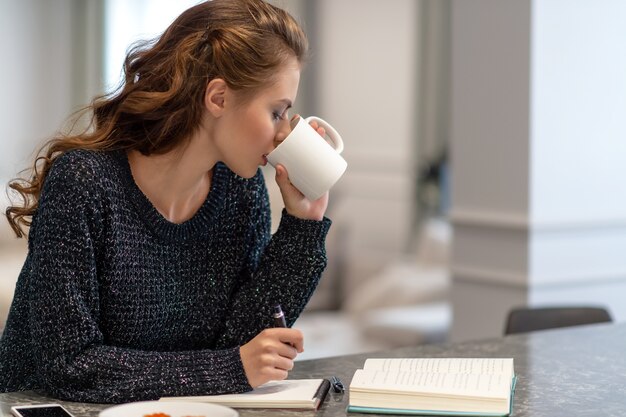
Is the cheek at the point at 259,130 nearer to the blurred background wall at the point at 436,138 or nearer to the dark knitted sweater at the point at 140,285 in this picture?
the dark knitted sweater at the point at 140,285

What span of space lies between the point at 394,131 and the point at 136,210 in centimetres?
526

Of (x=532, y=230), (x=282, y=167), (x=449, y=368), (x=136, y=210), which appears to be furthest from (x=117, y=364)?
(x=532, y=230)

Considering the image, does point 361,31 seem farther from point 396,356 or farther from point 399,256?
point 396,356

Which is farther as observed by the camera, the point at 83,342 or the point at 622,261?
the point at 622,261

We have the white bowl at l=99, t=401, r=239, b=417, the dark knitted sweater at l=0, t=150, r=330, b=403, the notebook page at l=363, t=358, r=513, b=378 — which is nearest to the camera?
the white bowl at l=99, t=401, r=239, b=417

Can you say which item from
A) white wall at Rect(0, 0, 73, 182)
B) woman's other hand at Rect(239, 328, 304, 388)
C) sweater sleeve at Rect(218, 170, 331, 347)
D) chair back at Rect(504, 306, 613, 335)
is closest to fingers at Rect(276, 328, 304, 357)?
woman's other hand at Rect(239, 328, 304, 388)

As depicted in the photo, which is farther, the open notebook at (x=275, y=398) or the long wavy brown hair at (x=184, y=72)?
the long wavy brown hair at (x=184, y=72)

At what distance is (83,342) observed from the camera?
1.54 metres

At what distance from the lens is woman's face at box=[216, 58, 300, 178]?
168cm

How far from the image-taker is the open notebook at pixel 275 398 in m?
1.50

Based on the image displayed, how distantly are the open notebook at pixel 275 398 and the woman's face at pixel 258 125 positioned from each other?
1.23 feet

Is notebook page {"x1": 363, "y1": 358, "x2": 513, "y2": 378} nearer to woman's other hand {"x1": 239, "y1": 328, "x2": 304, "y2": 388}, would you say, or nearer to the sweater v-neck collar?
woman's other hand {"x1": 239, "y1": 328, "x2": 304, "y2": 388}

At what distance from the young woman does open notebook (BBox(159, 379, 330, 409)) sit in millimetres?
23

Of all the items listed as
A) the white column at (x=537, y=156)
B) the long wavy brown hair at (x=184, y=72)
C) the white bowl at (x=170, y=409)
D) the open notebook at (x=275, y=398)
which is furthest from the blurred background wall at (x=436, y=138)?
the white bowl at (x=170, y=409)
